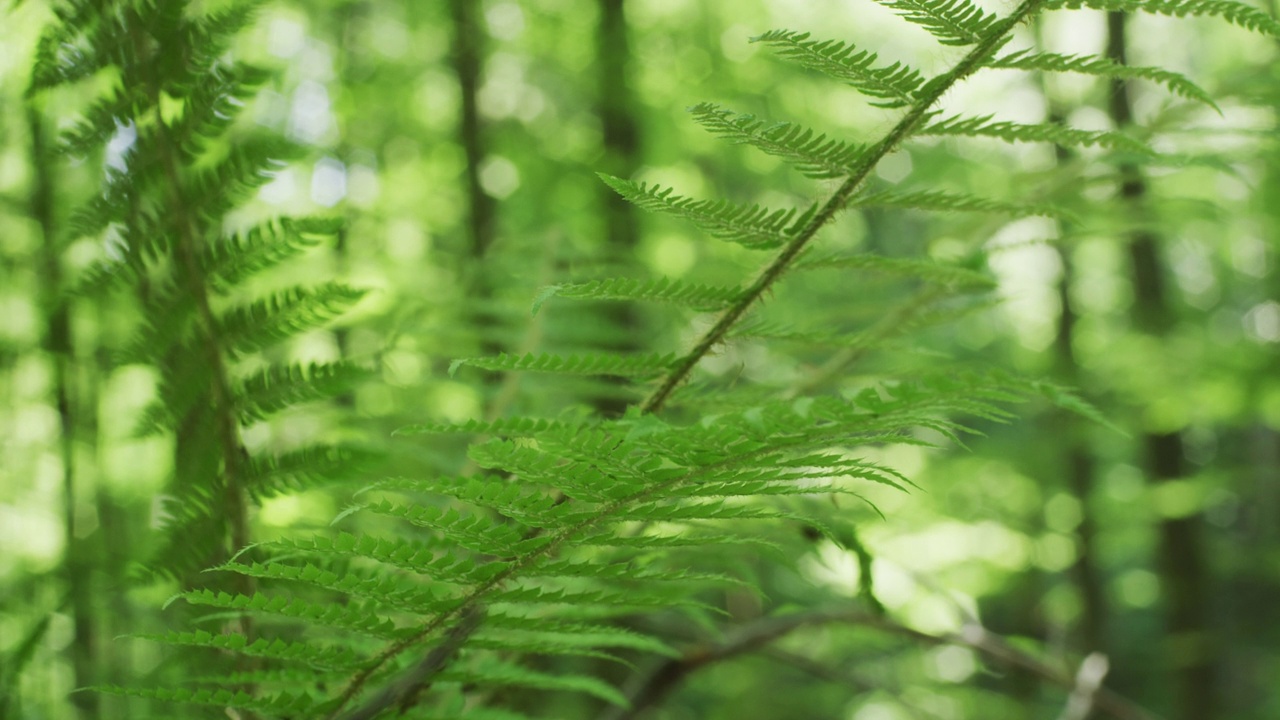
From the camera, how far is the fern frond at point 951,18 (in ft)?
1.78

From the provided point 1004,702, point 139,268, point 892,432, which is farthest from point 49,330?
point 1004,702

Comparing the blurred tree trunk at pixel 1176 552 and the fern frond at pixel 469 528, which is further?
the blurred tree trunk at pixel 1176 552

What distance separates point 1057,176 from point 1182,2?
2.01ft

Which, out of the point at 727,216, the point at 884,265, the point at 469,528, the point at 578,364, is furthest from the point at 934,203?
the point at 469,528

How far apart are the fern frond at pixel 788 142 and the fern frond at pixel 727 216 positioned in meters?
0.03

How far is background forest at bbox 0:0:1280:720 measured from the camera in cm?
56

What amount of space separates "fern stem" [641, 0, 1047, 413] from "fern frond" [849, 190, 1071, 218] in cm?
2

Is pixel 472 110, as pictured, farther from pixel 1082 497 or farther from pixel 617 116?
pixel 1082 497

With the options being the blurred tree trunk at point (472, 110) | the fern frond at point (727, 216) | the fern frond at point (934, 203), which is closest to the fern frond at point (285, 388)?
the fern frond at point (727, 216)

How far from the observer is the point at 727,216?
1.98 ft

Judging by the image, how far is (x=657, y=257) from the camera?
3.90m

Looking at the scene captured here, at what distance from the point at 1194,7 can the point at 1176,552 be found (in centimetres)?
487

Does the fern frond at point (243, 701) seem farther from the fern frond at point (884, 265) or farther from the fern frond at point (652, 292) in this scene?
the fern frond at point (884, 265)

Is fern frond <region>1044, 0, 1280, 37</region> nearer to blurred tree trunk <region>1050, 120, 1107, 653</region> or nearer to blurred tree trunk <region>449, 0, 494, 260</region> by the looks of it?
blurred tree trunk <region>449, 0, 494, 260</region>
